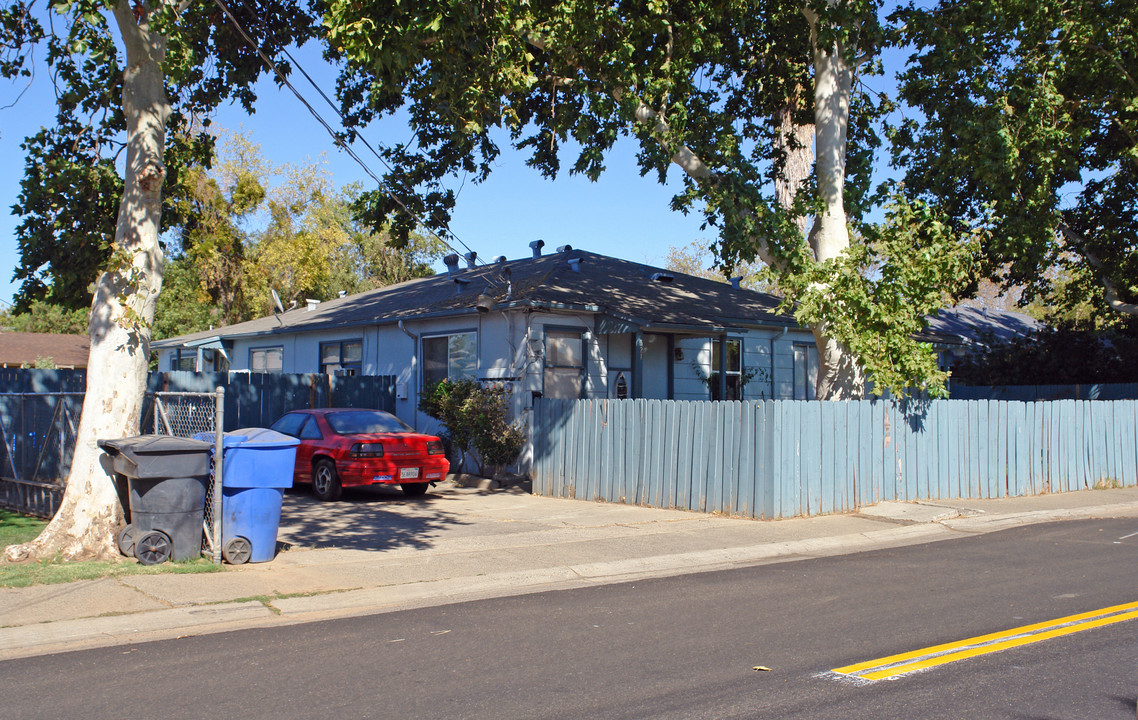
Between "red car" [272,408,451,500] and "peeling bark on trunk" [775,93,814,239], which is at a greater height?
"peeling bark on trunk" [775,93,814,239]

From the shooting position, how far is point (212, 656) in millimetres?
6262

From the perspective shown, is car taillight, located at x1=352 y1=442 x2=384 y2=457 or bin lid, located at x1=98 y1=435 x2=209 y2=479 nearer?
bin lid, located at x1=98 y1=435 x2=209 y2=479

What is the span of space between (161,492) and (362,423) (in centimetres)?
652

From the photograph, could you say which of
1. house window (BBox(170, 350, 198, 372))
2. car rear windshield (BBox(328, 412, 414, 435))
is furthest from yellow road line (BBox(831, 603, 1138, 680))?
house window (BBox(170, 350, 198, 372))

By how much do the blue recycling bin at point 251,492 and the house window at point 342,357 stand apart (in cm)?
1266

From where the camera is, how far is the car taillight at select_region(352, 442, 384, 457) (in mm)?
14320

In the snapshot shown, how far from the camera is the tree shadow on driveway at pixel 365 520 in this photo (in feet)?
35.9

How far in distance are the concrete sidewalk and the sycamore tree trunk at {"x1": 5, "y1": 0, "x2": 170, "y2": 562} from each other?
116 centimetres

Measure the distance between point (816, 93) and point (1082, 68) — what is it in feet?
26.7

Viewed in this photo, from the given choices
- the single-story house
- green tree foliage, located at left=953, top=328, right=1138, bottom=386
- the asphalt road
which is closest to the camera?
the asphalt road

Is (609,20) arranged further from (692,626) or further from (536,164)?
(692,626)

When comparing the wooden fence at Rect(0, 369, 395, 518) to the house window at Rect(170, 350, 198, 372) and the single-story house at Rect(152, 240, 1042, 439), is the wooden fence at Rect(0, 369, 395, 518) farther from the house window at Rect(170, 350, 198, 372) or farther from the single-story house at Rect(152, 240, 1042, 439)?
the house window at Rect(170, 350, 198, 372)

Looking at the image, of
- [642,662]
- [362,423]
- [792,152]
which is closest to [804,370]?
[792,152]

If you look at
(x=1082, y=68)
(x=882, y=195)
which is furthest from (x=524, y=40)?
(x=1082, y=68)
